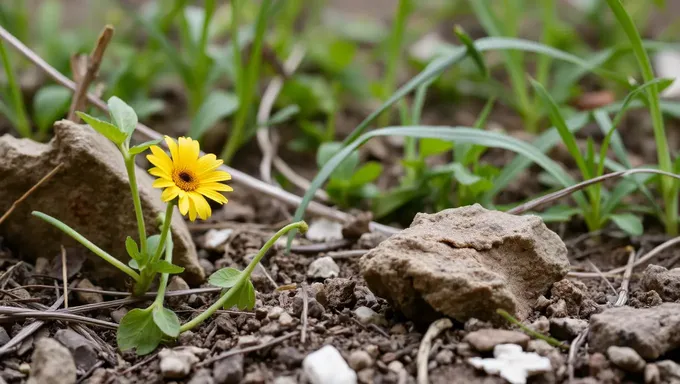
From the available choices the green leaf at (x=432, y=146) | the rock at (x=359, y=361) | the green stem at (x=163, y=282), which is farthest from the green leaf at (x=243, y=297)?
the green leaf at (x=432, y=146)

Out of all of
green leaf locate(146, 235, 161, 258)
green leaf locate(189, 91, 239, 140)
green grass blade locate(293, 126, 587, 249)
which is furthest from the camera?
green leaf locate(189, 91, 239, 140)

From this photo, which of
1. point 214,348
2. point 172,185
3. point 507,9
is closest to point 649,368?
point 214,348

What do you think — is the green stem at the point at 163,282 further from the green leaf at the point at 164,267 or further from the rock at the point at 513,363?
the rock at the point at 513,363

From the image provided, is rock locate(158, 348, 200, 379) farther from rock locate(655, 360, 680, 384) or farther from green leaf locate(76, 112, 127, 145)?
rock locate(655, 360, 680, 384)

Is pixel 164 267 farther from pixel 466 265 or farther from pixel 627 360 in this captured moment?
pixel 627 360

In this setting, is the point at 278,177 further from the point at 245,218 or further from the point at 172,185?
the point at 172,185

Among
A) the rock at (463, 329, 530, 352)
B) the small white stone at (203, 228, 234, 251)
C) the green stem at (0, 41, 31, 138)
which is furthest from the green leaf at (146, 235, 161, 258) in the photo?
the green stem at (0, 41, 31, 138)
